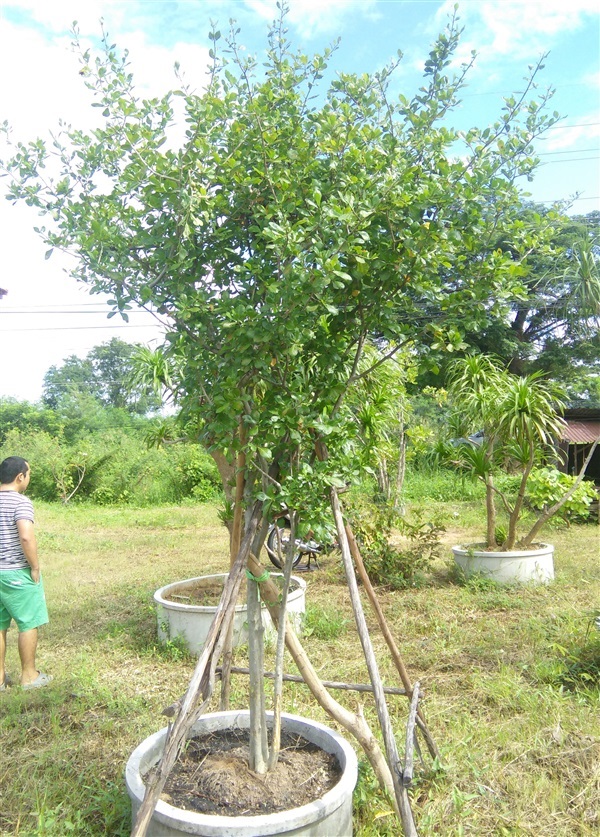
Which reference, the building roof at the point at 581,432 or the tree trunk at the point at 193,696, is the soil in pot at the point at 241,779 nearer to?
the tree trunk at the point at 193,696

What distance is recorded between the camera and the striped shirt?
15.7ft

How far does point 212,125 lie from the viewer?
8.33ft

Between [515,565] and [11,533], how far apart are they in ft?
15.7

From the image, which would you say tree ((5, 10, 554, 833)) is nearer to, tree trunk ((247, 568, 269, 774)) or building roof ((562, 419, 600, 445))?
tree trunk ((247, 568, 269, 774))

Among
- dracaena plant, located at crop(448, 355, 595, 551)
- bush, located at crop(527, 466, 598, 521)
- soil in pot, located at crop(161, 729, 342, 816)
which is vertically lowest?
soil in pot, located at crop(161, 729, 342, 816)

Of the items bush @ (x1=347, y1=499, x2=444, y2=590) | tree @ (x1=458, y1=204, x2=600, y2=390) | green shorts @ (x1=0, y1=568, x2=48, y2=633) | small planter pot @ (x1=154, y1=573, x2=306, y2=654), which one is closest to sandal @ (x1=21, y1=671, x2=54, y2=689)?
green shorts @ (x1=0, y1=568, x2=48, y2=633)

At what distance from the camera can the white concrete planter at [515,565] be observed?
7039 mm

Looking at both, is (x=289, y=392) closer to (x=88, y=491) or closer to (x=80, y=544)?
(x=80, y=544)

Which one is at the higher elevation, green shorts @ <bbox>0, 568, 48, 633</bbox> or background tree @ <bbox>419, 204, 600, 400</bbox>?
background tree @ <bbox>419, 204, 600, 400</bbox>

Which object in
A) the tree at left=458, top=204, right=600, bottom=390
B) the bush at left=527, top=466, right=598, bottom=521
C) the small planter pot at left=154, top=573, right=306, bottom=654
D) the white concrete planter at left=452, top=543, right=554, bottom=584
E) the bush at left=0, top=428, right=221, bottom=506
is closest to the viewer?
the small planter pot at left=154, top=573, right=306, bottom=654

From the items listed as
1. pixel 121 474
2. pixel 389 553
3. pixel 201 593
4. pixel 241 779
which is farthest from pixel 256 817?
pixel 121 474

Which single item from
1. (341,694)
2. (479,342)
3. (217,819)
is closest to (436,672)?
(341,694)

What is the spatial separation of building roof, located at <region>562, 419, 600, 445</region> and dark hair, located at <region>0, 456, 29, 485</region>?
9.65 metres

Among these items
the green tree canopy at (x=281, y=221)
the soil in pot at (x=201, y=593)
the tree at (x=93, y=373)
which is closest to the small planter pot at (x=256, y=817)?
the green tree canopy at (x=281, y=221)
